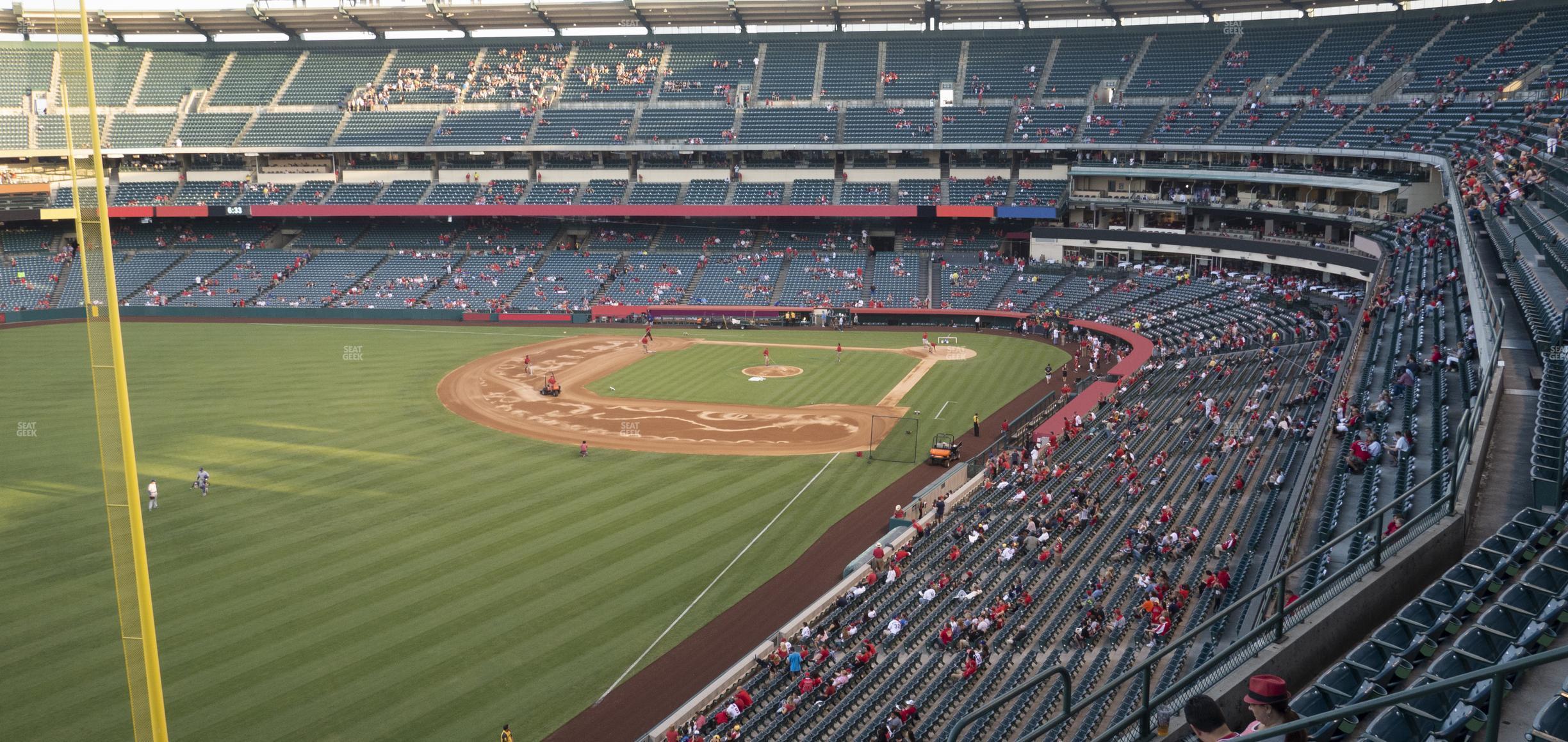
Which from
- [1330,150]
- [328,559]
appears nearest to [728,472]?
[328,559]

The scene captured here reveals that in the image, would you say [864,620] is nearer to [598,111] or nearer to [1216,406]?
[1216,406]

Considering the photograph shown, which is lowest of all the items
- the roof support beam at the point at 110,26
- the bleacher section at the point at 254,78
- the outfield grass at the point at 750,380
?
the outfield grass at the point at 750,380

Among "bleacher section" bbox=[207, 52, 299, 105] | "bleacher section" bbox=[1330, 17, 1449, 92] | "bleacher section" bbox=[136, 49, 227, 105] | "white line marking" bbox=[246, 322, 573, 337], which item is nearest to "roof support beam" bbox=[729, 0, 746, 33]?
"white line marking" bbox=[246, 322, 573, 337]

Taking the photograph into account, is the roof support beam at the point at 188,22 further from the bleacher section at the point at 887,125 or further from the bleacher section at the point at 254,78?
the bleacher section at the point at 887,125

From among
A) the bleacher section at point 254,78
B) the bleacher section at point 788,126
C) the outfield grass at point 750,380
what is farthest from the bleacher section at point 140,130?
the outfield grass at point 750,380

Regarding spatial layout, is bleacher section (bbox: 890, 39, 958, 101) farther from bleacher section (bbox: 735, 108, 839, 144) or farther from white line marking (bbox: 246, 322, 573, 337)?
white line marking (bbox: 246, 322, 573, 337)

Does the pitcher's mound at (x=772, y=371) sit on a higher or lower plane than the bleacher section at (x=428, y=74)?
lower
